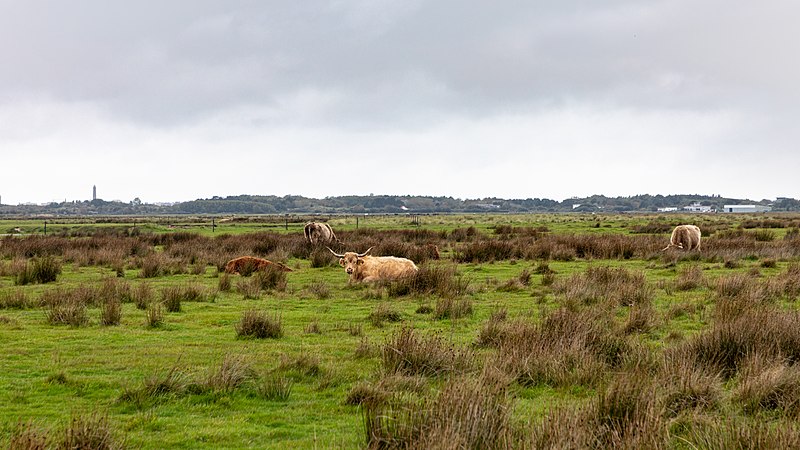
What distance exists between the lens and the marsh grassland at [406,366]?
4.64 metres

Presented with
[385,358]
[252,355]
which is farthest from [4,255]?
[385,358]

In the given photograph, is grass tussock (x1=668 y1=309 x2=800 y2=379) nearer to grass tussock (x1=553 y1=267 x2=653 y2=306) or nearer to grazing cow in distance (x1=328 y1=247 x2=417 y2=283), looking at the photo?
grass tussock (x1=553 y1=267 x2=653 y2=306)

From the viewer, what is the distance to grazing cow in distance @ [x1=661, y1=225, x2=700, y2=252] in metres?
24.6

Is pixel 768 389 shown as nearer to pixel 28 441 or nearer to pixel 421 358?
pixel 421 358

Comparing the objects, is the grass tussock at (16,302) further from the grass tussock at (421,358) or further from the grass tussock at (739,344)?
the grass tussock at (739,344)

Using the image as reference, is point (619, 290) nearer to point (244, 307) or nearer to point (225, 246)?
point (244, 307)

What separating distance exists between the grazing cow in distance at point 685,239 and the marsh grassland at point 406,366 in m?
10.4

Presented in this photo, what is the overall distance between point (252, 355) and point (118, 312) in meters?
3.73

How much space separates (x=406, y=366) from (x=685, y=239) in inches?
806

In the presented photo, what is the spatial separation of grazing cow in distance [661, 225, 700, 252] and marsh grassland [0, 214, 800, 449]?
10410mm

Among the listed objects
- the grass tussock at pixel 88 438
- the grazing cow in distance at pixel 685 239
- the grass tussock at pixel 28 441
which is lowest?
the grass tussock at pixel 88 438

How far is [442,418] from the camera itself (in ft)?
14.3

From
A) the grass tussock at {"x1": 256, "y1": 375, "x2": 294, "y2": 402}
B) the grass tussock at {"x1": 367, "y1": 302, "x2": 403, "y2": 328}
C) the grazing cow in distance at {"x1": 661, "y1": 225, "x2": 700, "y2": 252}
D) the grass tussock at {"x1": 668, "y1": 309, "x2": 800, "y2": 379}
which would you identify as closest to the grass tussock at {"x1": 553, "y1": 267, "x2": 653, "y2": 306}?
the grass tussock at {"x1": 367, "y1": 302, "x2": 403, "y2": 328}

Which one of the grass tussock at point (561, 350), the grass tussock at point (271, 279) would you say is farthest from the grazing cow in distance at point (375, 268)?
the grass tussock at point (561, 350)
